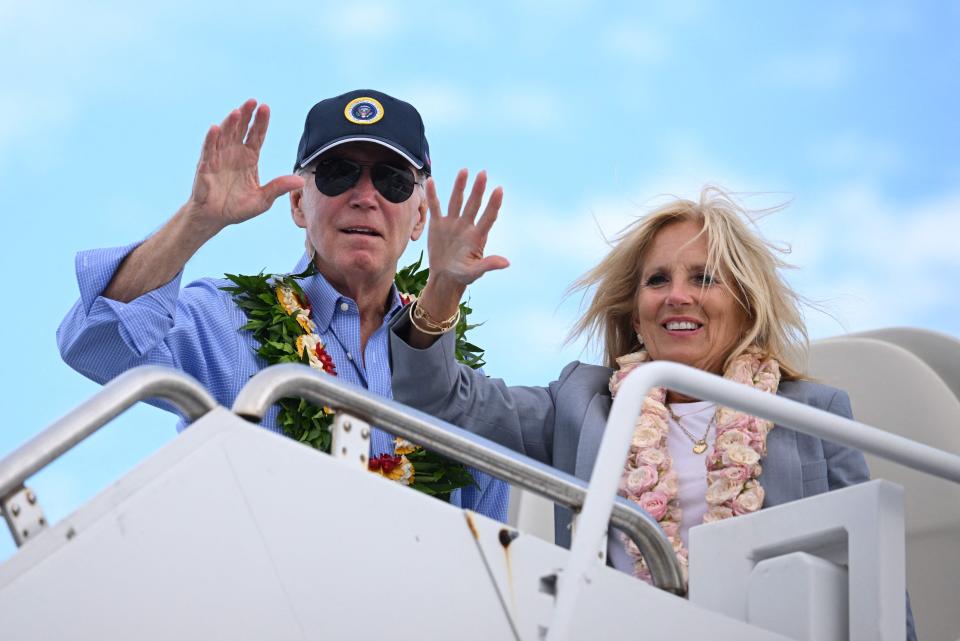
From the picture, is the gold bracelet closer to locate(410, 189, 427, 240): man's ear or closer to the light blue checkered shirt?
the light blue checkered shirt

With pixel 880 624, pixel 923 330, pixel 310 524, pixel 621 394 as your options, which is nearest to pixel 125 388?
pixel 310 524

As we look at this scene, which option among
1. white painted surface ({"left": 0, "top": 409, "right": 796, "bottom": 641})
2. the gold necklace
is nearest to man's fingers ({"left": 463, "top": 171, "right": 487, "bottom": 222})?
the gold necklace

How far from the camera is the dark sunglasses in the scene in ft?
13.5

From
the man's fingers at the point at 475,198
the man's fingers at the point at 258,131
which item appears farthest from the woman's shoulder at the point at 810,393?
the man's fingers at the point at 258,131

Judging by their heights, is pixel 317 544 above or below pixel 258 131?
below

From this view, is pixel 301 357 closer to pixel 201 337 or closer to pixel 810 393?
pixel 201 337

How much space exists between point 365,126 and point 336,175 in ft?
0.60

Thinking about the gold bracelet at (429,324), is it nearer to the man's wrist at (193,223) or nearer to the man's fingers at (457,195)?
the man's fingers at (457,195)

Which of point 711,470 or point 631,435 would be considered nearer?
point 631,435

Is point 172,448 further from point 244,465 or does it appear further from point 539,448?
point 539,448

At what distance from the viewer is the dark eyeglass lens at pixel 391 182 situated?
13.6 feet

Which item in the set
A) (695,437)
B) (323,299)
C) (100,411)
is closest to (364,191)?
(323,299)

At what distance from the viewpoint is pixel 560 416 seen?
3.56 metres

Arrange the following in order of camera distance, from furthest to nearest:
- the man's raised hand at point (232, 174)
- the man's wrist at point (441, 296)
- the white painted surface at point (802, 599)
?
the man's raised hand at point (232, 174)
the man's wrist at point (441, 296)
the white painted surface at point (802, 599)
